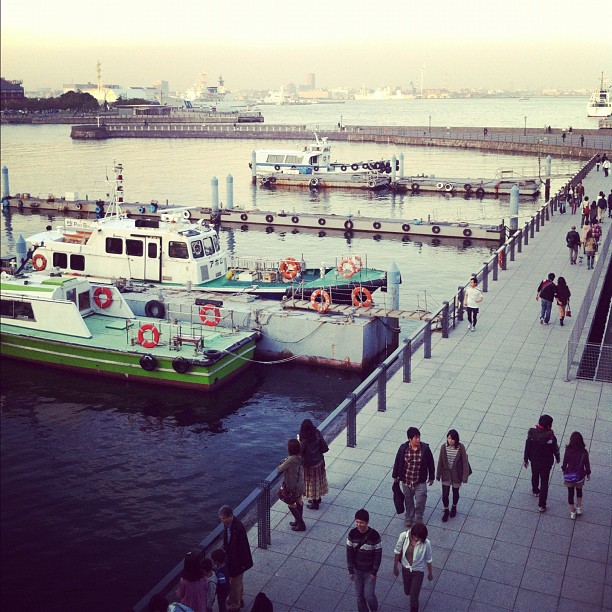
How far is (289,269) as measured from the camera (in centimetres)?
2959

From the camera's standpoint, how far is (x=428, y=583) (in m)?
10.4

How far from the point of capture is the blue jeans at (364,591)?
30.8 ft

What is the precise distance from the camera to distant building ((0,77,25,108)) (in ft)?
17.8

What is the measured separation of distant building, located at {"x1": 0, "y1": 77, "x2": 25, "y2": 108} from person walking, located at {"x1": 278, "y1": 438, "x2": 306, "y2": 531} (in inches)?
264

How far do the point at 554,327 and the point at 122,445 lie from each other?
1251 cm

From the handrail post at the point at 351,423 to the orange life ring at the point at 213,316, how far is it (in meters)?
11.0

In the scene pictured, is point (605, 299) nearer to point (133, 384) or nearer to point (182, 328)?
point (182, 328)

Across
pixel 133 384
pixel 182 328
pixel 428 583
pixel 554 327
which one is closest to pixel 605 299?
pixel 554 327

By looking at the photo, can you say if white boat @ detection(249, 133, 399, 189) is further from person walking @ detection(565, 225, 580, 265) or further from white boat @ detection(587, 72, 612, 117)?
white boat @ detection(587, 72, 612, 117)

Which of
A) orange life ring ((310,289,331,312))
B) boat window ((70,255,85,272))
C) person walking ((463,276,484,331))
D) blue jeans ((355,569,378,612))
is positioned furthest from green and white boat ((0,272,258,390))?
blue jeans ((355,569,378,612))

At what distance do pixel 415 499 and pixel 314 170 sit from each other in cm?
7180

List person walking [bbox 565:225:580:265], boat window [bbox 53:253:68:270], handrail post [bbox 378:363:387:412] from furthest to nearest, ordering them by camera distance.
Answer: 1. person walking [bbox 565:225:580:265]
2. boat window [bbox 53:253:68:270]
3. handrail post [bbox 378:363:387:412]

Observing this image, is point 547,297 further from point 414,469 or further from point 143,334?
point 414,469

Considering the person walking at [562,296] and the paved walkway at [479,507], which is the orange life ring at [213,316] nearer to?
the paved walkway at [479,507]
